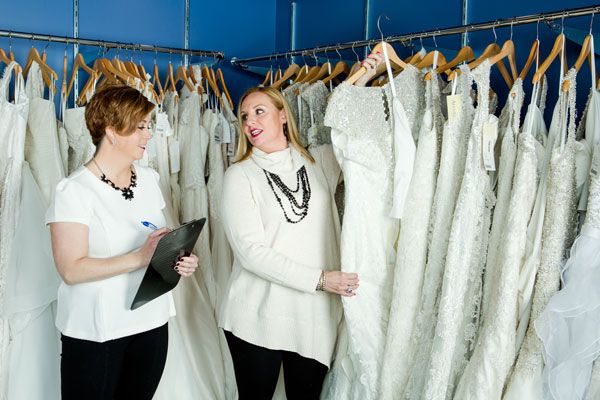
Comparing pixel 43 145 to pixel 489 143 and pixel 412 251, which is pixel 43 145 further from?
pixel 489 143

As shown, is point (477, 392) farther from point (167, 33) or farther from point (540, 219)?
point (167, 33)

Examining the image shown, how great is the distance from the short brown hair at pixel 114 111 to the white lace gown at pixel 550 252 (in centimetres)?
98

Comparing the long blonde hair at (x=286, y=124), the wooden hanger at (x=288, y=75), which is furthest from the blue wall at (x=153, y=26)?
the long blonde hair at (x=286, y=124)

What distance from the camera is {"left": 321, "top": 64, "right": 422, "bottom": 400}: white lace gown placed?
1655 mm

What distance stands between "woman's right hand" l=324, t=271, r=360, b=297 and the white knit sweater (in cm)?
3

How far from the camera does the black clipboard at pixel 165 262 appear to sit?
1.47 metres

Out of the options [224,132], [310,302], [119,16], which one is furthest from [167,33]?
[310,302]

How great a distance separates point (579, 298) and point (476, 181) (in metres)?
0.35

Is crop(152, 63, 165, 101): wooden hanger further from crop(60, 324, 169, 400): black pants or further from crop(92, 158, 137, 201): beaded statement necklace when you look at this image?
crop(60, 324, 169, 400): black pants

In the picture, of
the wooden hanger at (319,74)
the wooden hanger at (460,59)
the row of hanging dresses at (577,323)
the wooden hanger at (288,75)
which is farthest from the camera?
the wooden hanger at (288,75)

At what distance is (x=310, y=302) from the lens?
1715 mm

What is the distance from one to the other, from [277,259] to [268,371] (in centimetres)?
34

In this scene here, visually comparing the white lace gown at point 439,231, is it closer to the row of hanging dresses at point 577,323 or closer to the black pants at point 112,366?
the row of hanging dresses at point 577,323

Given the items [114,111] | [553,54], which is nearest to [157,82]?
[114,111]
